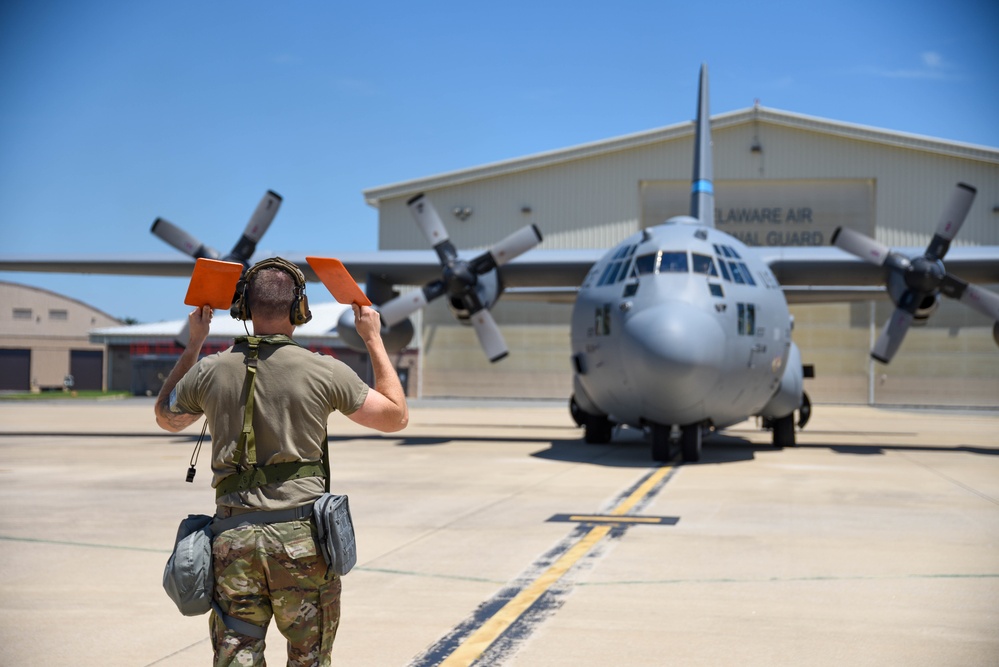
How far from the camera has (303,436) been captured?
3457 mm

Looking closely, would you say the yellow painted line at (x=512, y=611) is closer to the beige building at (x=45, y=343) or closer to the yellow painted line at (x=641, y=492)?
the yellow painted line at (x=641, y=492)

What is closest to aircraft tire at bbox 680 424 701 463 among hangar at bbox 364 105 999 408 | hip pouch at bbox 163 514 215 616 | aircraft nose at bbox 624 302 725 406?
aircraft nose at bbox 624 302 725 406

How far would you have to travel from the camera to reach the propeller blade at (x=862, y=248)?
18484mm

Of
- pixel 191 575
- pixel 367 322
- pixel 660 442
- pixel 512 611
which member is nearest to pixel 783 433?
pixel 660 442

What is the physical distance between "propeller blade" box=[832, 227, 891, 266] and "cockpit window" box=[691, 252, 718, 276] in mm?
4789

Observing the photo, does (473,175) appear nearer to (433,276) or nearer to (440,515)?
(433,276)

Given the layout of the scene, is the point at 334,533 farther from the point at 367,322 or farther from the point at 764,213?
the point at 764,213

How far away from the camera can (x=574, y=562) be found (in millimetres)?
7426

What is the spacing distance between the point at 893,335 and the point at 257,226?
1270cm

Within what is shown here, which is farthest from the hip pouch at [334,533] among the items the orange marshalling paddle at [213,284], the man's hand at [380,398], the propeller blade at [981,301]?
the propeller blade at [981,301]

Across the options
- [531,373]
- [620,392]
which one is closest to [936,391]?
[531,373]

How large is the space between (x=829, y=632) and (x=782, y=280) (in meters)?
16.0

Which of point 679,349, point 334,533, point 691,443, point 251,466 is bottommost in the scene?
point 691,443

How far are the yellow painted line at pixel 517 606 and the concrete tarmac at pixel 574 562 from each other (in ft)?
0.07
